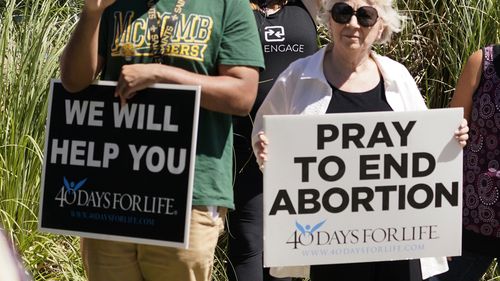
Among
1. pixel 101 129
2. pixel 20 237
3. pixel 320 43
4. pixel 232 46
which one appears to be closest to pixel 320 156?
pixel 232 46

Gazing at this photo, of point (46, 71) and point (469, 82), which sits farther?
point (46, 71)

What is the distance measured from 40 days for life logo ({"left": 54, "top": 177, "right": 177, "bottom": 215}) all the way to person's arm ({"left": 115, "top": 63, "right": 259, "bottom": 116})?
33 centimetres

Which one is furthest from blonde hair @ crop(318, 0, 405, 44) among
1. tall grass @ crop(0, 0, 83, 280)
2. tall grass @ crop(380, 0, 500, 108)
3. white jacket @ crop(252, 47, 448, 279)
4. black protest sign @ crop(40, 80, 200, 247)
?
tall grass @ crop(380, 0, 500, 108)

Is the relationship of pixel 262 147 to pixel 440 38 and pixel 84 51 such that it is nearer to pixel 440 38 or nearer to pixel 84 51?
pixel 84 51

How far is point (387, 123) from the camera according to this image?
3.60 metres

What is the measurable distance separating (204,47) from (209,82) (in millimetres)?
118

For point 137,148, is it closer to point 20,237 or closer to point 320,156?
point 320,156

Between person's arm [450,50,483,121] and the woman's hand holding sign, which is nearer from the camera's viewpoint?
the woman's hand holding sign

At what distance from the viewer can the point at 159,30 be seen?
3.25 metres

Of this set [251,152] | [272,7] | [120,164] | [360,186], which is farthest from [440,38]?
[120,164]

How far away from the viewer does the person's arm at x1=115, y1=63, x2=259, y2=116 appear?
3.21 meters

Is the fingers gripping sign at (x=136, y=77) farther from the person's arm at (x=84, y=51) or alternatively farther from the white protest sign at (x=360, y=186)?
the white protest sign at (x=360, y=186)

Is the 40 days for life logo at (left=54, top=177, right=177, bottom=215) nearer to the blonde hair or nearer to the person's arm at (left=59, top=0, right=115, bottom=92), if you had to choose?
the person's arm at (left=59, top=0, right=115, bottom=92)

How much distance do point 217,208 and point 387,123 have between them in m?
0.71
